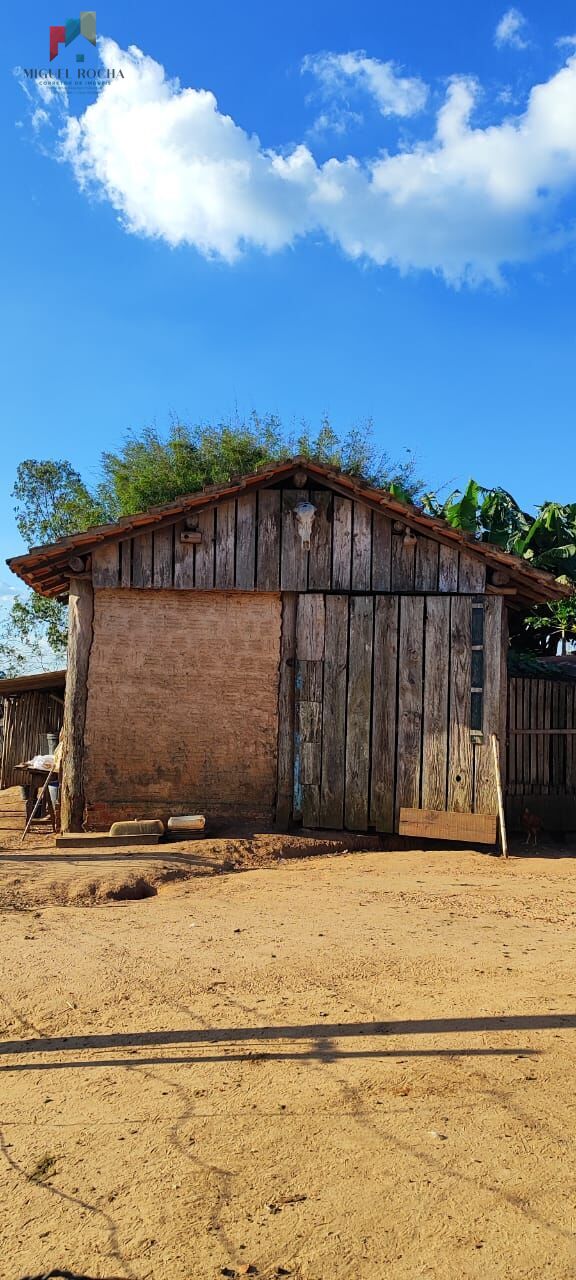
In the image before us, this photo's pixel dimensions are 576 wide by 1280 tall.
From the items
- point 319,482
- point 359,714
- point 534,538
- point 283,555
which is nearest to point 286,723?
point 359,714

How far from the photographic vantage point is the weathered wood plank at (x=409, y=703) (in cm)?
997

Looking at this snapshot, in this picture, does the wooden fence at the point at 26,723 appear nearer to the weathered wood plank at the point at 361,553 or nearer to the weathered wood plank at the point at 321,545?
the weathered wood plank at the point at 321,545

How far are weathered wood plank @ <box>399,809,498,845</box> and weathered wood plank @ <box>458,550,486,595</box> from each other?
8.32ft

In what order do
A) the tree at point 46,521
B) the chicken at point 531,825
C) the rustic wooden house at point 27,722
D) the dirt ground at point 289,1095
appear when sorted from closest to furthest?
the dirt ground at point 289,1095, the chicken at point 531,825, the rustic wooden house at point 27,722, the tree at point 46,521

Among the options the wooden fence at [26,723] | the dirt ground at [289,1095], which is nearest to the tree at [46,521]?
the wooden fence at [26,723]

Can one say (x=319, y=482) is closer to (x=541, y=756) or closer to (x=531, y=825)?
(x=541, y=756)

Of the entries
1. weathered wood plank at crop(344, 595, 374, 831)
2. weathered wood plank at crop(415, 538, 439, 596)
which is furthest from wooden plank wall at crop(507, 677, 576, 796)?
weathered wood plank at crop(344, 595, 374, 831)

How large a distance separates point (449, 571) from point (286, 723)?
2558 mm

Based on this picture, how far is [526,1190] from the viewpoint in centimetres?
283

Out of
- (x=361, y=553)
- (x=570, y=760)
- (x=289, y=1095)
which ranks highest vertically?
(x=361, y=553)

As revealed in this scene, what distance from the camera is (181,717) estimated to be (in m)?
10.1

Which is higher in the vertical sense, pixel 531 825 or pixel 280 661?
pixel 280 661

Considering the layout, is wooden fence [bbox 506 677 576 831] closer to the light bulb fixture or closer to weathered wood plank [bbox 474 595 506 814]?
weathered wood plank [bbox 474 595 506 814]

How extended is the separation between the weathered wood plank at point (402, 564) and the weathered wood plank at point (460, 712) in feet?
1.86
